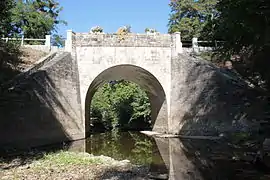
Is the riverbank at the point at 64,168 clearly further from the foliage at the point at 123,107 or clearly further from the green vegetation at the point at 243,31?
the foliage at the point at 123,107

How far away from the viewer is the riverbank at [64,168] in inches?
355

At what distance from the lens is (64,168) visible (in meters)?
10.1

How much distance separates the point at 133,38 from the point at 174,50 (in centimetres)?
319

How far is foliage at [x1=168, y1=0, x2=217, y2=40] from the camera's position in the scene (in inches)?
1222

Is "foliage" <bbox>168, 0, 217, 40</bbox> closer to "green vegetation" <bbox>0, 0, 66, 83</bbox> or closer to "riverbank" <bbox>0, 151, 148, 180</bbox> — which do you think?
"green vegetation" <bbox>0, 0, 66, 83</bbox>

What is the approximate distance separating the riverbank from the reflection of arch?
39.7ft

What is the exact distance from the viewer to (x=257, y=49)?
892 centimetres

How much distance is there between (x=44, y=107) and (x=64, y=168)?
23.9ft

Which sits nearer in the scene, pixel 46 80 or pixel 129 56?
pixel 46 80

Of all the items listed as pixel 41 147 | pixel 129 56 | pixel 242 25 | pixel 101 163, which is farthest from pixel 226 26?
pixel 129 56

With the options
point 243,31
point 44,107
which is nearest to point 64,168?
point 243,31

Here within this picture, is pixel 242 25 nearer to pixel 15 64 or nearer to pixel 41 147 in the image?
pixel 41 147

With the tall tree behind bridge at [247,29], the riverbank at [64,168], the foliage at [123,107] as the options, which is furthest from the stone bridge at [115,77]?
the tall tree behind bridge at [247,29]

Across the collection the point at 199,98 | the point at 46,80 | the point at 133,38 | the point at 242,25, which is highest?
the point at 133,38
